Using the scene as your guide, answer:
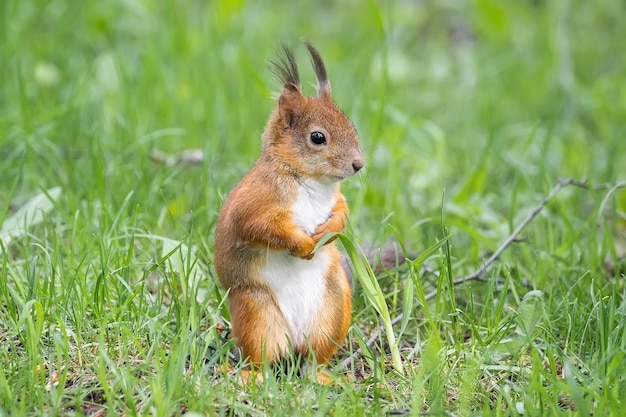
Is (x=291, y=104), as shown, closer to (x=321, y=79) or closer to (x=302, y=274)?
(x=321, y=79)

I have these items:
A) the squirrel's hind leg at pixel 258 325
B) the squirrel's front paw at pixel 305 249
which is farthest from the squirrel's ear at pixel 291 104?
the squirrel's hind leg at pixel 258 325

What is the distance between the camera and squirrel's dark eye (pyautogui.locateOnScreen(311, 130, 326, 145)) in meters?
2.97

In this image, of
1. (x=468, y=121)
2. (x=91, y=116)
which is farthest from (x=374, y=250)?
(x=468, y=121)

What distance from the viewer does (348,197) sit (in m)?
4.19

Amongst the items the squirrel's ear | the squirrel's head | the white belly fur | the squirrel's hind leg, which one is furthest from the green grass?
the squirrel's ear

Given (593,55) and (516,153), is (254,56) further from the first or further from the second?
(593,55)

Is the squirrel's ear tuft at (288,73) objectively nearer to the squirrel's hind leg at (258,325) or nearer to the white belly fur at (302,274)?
the white belly fur at (302,274)

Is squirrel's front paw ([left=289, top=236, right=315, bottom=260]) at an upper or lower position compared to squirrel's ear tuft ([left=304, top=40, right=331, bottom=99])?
lower

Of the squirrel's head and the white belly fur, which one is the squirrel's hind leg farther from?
the squirrel's head

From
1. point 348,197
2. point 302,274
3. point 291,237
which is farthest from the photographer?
point 348,197

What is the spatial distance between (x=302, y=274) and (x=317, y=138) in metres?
0.44

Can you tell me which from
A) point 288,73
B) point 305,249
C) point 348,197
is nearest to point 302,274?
point 305,249

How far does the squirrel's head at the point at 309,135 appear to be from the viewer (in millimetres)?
2928

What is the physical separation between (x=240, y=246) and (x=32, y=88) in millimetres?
2724
